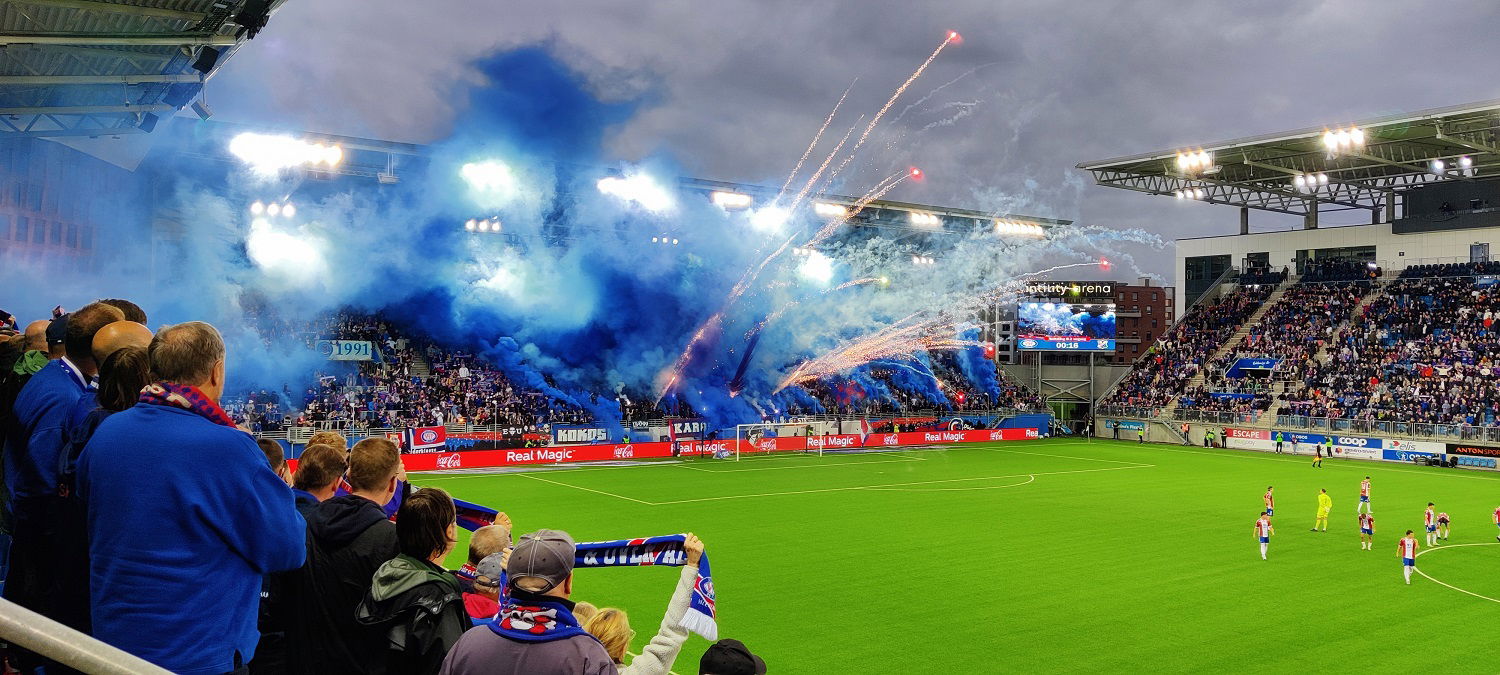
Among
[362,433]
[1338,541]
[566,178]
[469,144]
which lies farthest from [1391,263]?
[362,433]

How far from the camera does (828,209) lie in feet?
188

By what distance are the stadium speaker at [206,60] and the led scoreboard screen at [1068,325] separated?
2050 inches

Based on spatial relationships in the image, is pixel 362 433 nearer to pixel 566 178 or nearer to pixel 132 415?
pixel 566 178

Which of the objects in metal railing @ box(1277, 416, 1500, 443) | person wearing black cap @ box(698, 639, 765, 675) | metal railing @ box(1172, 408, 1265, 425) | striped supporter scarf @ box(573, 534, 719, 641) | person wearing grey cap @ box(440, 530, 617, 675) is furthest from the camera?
metal railing @ box(1172, 408, 1265, 425)

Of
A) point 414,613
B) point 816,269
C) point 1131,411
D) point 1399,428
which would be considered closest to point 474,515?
point 414,613

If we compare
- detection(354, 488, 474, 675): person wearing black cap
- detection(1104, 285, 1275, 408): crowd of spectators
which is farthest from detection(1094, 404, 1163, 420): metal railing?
detection(354, 488, 474, 675): person wearing black cap

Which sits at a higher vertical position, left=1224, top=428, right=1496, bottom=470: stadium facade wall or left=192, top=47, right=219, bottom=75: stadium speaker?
left=192, top=47, right=219, bottom=75: stadium speaker

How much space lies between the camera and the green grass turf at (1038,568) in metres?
14.3

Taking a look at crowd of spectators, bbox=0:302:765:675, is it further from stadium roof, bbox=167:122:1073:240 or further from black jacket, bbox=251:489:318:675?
stadium roof, bbox=167:122:1073:240

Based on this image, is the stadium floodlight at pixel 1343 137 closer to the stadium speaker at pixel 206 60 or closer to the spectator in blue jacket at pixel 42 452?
the stadium speaker at pixel 206 60

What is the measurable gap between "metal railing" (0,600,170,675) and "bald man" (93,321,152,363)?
2.66 meters

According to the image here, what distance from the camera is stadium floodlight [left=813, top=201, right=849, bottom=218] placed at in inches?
2247

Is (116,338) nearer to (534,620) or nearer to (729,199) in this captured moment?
(534,620)

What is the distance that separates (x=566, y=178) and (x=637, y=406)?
11.9 m
